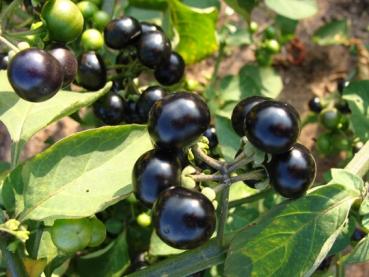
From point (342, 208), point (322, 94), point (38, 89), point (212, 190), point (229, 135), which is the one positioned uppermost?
point (38, 89)

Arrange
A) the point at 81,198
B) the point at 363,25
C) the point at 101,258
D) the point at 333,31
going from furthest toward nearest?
the point at 363,25 < the point at 333,31 < the point at 101,258 < the point at 81,198

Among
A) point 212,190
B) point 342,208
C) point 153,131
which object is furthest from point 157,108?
point 342,208

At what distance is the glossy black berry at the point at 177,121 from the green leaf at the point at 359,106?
2.88 feet

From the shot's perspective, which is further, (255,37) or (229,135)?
(255,37)

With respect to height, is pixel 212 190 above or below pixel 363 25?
above

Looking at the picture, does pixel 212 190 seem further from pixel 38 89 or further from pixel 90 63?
pixel 90 63

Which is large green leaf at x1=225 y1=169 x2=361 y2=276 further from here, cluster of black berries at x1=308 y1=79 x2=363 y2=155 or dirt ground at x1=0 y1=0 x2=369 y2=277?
dirt ground at x1=0 y1=0 x2=369 y2=277

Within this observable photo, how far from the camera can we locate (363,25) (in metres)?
3.04

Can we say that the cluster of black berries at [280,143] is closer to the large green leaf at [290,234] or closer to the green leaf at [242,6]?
the large green leaf at [290,234]

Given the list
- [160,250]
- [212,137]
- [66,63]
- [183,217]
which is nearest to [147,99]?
[212,137]

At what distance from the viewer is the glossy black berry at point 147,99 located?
5.93 feet

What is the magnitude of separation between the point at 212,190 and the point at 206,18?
45.2 inches

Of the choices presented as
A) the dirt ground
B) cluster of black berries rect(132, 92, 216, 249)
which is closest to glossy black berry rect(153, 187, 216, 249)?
cluster of black berries rect(132, 92, 216, 249)

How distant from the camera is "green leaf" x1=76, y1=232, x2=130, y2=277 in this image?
2.05 meters
